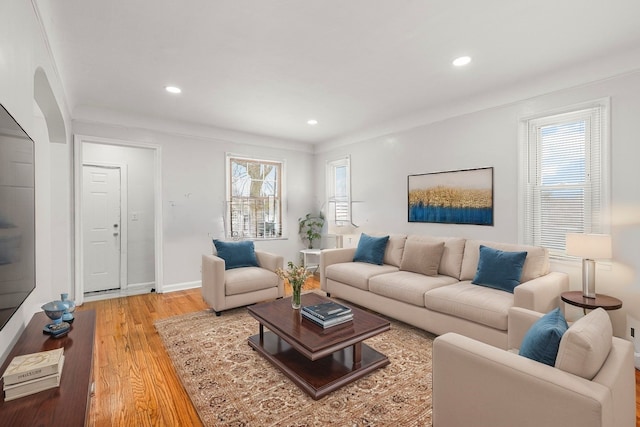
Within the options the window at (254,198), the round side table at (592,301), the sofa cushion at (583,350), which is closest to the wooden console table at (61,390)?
the sofa cushion at (583,350)

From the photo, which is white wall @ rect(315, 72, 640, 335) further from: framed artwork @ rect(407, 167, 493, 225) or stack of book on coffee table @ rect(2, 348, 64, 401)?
stack of book on coffee table @ rect(2, 348, 64, 401)

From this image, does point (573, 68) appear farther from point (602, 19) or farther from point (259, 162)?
point (259, 162)

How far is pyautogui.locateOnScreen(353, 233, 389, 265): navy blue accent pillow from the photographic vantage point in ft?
13.9

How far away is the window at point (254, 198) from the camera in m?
5.41

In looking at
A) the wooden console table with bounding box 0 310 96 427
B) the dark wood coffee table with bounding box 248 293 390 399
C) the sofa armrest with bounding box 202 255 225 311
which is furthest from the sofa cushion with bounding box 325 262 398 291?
the wooden console table with bounding box 0 310 96 427

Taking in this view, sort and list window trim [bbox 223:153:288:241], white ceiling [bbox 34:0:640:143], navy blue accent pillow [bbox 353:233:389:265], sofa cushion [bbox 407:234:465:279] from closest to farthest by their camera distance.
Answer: white ceiling [bbox 34:0:640:143] → sofa cushion [bbox 407:234:465:279] → navy blue accent pillow [bbox 353:233:389:265] → window trim [bbox 223:153:288:241]

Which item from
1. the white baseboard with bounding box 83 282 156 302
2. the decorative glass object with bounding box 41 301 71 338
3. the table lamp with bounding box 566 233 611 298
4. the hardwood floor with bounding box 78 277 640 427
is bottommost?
the hardwood floor with bounding box 78 277 640 427

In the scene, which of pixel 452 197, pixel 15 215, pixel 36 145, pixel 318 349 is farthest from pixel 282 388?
pixel 452 197

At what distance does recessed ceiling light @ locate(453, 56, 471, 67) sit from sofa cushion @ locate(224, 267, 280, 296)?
10.1 ft

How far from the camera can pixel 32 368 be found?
4.18 feet

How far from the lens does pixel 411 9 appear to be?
2098mm

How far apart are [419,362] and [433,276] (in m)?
1.24

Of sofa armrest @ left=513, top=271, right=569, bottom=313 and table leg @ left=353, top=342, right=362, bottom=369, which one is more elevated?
sofa armrest @ left=513, top=271, right=569, bottom=313

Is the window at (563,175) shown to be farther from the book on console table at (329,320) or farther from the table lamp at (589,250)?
the book on console table at (329,320)
